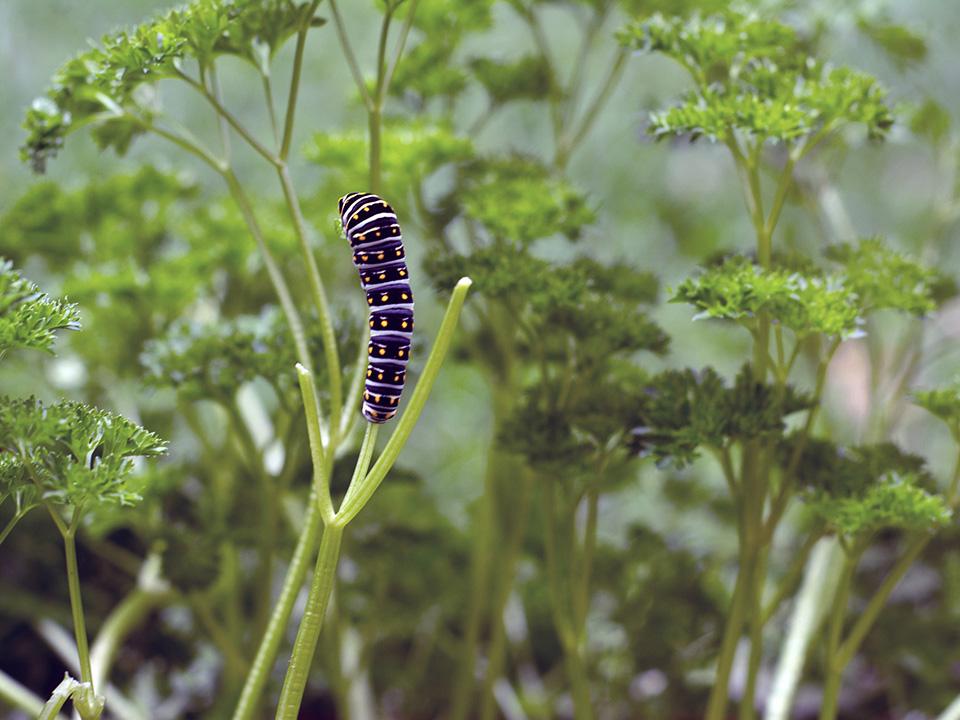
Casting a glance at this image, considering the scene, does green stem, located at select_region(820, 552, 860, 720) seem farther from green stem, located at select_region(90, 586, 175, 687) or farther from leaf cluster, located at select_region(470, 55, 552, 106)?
green stem, located at select_region(90, 586, 175, 687)

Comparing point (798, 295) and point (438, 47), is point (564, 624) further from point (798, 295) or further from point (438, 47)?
point (438, 47)

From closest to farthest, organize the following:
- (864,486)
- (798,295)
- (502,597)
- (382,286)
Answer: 1. (382,286)
2. (798,295)
3. (864,486)
4. (502,597)

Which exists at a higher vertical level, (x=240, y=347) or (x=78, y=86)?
(x=78, y=86)

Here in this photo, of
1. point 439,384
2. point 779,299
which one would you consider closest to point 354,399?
point 779,299

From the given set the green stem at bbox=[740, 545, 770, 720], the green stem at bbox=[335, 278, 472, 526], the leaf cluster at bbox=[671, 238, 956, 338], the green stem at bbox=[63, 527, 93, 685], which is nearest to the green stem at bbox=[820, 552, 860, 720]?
the green stem at bbox=[740, 545, 770, 720]

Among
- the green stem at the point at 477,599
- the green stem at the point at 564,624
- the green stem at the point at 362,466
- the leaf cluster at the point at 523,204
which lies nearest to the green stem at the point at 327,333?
the green stem at the point at 362,466

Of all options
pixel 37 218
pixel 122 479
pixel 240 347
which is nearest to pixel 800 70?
pixel 240 347

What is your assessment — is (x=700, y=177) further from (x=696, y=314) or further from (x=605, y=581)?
(x=696, y=314)
